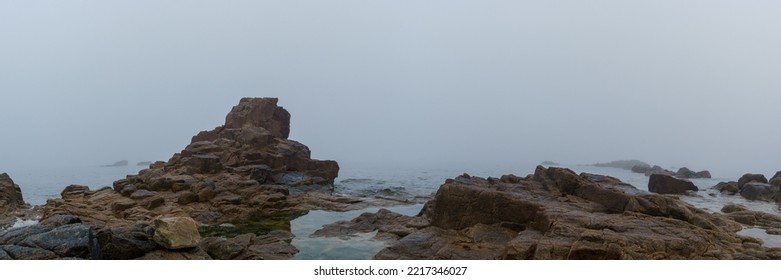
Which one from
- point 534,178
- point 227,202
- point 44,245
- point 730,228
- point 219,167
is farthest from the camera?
point 219,167

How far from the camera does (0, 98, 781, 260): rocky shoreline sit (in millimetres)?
14977

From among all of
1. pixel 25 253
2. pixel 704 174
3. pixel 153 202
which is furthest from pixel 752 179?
pixel 25 253

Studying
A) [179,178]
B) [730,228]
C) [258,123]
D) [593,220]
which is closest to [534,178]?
[730,228]

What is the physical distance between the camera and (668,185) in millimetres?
45531

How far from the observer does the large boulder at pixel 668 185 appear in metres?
45.3

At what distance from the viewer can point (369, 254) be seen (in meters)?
17.5

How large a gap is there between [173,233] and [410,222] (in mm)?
12420

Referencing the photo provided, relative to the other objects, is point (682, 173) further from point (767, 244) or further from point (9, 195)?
point (9, 195)

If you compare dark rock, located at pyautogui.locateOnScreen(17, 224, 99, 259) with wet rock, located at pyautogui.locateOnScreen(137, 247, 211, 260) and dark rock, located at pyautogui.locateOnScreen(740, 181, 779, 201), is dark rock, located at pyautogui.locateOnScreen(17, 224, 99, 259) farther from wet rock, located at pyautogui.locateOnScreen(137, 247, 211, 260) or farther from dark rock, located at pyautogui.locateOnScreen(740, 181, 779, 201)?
dark rock, located at pyautogui.locateOnScreen(740, 181, 779, 201)

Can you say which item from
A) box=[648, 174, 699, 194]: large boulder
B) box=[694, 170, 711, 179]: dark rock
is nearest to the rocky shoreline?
box=[648, 174, 699, 194]: large boulder

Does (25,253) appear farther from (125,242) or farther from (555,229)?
(555,229)

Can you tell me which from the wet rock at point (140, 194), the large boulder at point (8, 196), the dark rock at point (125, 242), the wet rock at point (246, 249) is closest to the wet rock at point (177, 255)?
the dark rock at point (125, 242)

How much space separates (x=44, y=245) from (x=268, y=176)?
32.5 meters
